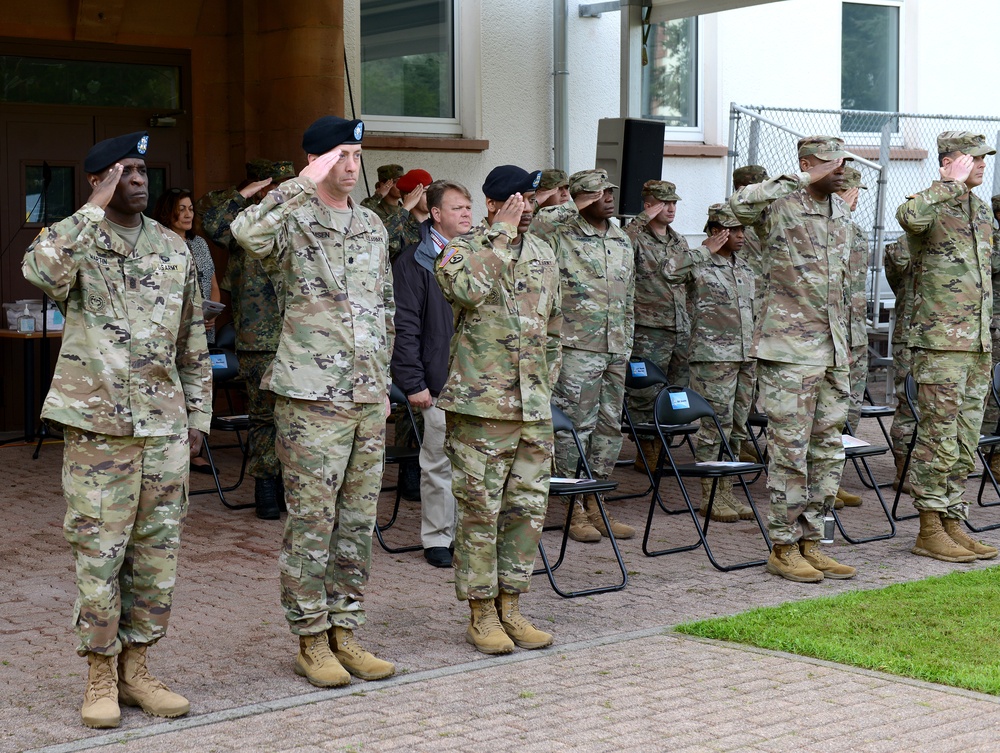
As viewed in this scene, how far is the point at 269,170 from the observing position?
9578mm

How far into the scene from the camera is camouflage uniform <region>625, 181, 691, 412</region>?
1033 centimetres

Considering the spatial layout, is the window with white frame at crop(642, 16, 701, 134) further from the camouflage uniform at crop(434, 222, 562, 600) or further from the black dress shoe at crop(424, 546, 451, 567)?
the camouflage uniform at crop(434, 222, 562, 600)

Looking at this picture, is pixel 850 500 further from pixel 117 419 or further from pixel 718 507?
pixel 117 419

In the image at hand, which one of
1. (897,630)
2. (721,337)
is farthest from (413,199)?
(897,630)

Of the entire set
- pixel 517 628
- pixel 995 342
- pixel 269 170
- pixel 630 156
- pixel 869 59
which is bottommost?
pixel 517 628

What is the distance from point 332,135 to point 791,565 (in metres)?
3.52

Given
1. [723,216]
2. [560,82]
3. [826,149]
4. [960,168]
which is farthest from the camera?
[560,82]

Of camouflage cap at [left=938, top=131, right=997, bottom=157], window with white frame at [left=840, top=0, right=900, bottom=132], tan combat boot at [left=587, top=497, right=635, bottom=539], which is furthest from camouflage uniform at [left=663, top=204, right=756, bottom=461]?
window with white frame at [left=840, top=0, right=900, bottom=132]

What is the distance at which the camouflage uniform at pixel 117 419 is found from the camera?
15.7 feet

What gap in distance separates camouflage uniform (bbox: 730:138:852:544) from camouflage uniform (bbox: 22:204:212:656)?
3.42 meters

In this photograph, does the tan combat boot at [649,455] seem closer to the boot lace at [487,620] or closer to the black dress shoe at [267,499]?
the black dress shoe at [267,499]

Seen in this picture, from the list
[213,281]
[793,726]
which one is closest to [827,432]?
[793,726]

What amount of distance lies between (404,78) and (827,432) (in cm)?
651

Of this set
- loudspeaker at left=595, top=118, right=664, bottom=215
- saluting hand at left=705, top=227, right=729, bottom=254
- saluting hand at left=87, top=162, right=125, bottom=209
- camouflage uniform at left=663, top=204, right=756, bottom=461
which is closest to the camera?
saluting hand at left=87, top=162, right=125, bottom=209
